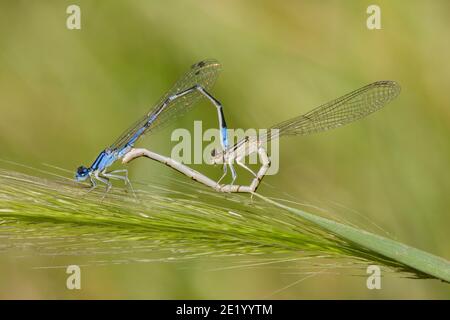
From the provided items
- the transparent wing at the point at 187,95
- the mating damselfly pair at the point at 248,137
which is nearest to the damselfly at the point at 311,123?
the mating damselfly pair at the point at 248,137

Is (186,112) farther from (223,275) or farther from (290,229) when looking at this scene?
(290,229)

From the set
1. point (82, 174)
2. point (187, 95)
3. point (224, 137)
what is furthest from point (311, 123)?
point (82, 174)

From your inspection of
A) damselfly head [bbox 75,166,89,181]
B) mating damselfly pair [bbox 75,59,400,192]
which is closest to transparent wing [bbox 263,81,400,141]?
mating damselfly pair [bbox 75,59,400,192]

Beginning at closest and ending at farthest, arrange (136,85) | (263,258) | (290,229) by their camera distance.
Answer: (290,229) < (263,258) < (136,85)

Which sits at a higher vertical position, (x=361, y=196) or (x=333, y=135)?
(x=333, y=135)

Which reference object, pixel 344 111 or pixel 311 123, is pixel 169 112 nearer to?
pixel 311 123

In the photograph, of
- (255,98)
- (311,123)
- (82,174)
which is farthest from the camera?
(255,98)

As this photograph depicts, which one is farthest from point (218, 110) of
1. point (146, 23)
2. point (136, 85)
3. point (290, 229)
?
point (290, 229)
